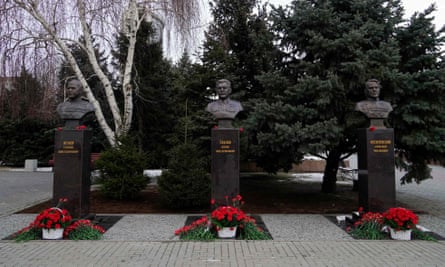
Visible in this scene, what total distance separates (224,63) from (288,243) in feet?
26.4

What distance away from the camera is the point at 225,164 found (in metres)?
6.71

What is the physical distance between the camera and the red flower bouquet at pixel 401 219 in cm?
572

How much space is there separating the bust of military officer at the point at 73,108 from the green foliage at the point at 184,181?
8.88 ft

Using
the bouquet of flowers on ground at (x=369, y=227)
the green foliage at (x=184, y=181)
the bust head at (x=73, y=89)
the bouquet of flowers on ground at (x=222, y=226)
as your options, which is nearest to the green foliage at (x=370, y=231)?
the bouquet of flowers on ground at (x=369, y=227)

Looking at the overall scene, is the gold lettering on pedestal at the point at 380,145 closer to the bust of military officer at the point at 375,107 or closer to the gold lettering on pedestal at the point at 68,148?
the bust of military officer at the point at 375,107

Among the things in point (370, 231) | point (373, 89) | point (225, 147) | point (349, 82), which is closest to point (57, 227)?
point (225, 147)

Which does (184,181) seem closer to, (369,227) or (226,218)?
(226,218)

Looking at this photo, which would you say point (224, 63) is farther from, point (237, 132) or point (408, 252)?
point (408, 252)

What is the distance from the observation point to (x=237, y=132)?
673 centimetres

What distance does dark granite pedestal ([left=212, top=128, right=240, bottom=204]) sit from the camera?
6.68 m

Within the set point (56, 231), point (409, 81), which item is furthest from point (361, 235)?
point (56, 231)

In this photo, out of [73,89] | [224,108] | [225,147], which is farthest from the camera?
[73,89]

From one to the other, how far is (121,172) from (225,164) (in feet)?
14.3

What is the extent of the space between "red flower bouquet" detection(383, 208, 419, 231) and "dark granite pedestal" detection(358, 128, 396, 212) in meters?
0.71
